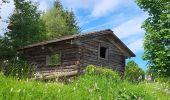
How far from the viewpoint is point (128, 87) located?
11148mm

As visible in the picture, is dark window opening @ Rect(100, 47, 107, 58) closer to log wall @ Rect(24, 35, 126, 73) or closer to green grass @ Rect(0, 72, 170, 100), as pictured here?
log wall @ Rect(24, 35, 126, 73)

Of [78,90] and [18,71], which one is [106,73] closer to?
[18,71]

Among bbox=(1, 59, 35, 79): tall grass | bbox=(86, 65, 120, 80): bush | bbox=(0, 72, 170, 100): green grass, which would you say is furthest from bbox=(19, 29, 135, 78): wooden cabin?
bbox=(0, 72, 170, 100): green grass

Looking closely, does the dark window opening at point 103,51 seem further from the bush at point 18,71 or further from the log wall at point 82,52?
the bush at point 18,71

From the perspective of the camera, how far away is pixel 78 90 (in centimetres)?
970

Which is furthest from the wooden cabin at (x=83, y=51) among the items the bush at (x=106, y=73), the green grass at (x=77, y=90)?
the green grass at (x=77, y=90)

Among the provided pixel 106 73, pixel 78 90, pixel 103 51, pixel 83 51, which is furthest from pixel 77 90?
pixel 103 51

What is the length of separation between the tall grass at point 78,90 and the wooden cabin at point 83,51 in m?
15.3

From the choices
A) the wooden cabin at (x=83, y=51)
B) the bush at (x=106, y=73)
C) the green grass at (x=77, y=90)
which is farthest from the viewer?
the wooden cabin at (x=83, y=51)

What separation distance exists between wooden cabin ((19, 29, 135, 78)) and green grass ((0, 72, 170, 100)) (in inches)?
601

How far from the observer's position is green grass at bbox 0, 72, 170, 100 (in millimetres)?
7711

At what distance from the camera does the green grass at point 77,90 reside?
304 inches

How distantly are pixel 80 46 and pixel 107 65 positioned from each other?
395 cm

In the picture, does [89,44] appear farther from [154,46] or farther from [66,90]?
[66,90]
